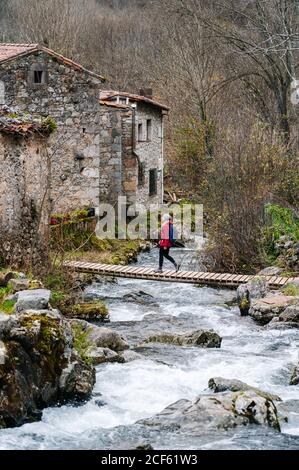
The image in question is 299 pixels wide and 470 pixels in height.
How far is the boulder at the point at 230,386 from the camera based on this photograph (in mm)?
10273

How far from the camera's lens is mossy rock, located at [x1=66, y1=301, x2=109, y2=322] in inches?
582

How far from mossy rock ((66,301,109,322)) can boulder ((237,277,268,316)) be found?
2.60m

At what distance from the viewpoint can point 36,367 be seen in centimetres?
988

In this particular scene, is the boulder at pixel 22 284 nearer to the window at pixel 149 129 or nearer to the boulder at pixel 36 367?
the boulder at pixel 36 367

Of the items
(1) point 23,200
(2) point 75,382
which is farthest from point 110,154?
(2) point 75,382

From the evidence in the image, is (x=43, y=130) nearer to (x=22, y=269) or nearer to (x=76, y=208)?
(x=22, y=269)

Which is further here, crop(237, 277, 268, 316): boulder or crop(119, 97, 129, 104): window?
crop(119, 97, 129, 104): window

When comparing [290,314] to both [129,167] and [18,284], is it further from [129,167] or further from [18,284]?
[129,167]

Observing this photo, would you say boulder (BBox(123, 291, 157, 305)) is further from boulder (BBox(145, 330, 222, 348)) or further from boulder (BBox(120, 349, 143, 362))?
boulder (BBox(120, 349, 143, 362))

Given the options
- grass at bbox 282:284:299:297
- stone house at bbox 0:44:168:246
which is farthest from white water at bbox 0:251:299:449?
stone house at bbox 0:44:168:246

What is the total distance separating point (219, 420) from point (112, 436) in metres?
1.21

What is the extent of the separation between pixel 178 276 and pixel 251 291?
1.65 meters

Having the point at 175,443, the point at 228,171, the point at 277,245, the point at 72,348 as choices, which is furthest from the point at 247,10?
the point at 175,443

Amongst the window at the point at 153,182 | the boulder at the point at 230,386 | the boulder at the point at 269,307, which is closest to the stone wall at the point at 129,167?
the window at the point at 153,182
